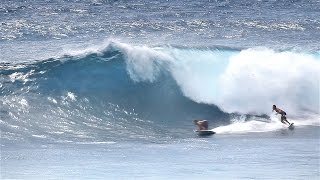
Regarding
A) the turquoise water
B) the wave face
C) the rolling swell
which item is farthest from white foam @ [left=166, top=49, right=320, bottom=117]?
the turquoise water

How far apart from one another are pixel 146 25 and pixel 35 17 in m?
4.82

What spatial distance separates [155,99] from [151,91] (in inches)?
20.5

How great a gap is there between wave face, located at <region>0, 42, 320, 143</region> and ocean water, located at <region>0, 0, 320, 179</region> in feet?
0.10

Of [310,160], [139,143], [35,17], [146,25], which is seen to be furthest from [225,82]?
[35,17]

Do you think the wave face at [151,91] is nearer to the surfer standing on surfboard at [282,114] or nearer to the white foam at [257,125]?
the white foam at [257,125]

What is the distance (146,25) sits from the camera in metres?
38.8

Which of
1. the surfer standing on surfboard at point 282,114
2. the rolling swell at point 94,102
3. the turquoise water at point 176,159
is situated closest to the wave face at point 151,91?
the rolling swell at point 94,102

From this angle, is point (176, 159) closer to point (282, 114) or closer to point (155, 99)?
point (282, 114)

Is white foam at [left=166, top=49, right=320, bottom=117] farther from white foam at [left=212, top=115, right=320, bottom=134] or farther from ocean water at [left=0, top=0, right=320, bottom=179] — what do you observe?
white foam at [left=212, top=115, right=320, bottom=134]

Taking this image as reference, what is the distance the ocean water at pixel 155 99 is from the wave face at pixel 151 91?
0.10 ft

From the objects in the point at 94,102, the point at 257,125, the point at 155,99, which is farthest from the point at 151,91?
the point at 257,125

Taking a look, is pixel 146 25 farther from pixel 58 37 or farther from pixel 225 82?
pixel 225 82

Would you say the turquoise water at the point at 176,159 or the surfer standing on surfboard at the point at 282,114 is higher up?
the surfer standing on surfboard at the point at 282,114

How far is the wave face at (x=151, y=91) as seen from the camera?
2275 centimetres
